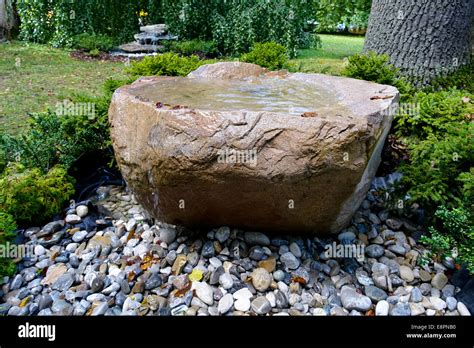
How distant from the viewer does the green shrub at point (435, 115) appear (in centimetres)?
398

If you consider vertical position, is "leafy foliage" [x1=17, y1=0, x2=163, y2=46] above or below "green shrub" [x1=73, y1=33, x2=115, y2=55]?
above

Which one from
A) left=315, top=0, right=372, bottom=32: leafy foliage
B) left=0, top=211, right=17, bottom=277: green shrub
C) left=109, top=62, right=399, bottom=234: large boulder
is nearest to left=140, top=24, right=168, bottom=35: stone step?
left=315, top=0, right=372, bottom=32: leafy foliage

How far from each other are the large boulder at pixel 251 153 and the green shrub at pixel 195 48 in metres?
7.27

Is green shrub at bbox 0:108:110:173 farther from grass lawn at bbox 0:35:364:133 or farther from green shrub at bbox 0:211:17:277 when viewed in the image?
grass lawn at bbox 0:35:364:133

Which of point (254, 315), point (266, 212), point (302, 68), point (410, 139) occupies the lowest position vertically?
point (254, 315)

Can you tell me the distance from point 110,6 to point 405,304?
1148 cm

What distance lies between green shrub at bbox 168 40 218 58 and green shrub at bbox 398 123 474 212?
7.92 meters

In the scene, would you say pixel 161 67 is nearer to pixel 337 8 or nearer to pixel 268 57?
pixel 268 57

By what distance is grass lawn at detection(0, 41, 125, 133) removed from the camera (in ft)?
21.0

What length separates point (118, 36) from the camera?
38.3ft

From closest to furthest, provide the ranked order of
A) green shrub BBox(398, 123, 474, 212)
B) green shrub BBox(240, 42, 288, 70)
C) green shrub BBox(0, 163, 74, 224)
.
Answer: green shrub BBox(398, 123, 474, 212) < green shrub BBox(0, 163, 74, 224) < green shrub BBox(240, 42, 288, 70)

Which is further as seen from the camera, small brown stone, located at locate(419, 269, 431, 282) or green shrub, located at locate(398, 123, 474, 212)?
green shrub, located at locate(398, 123, 474, 212)
